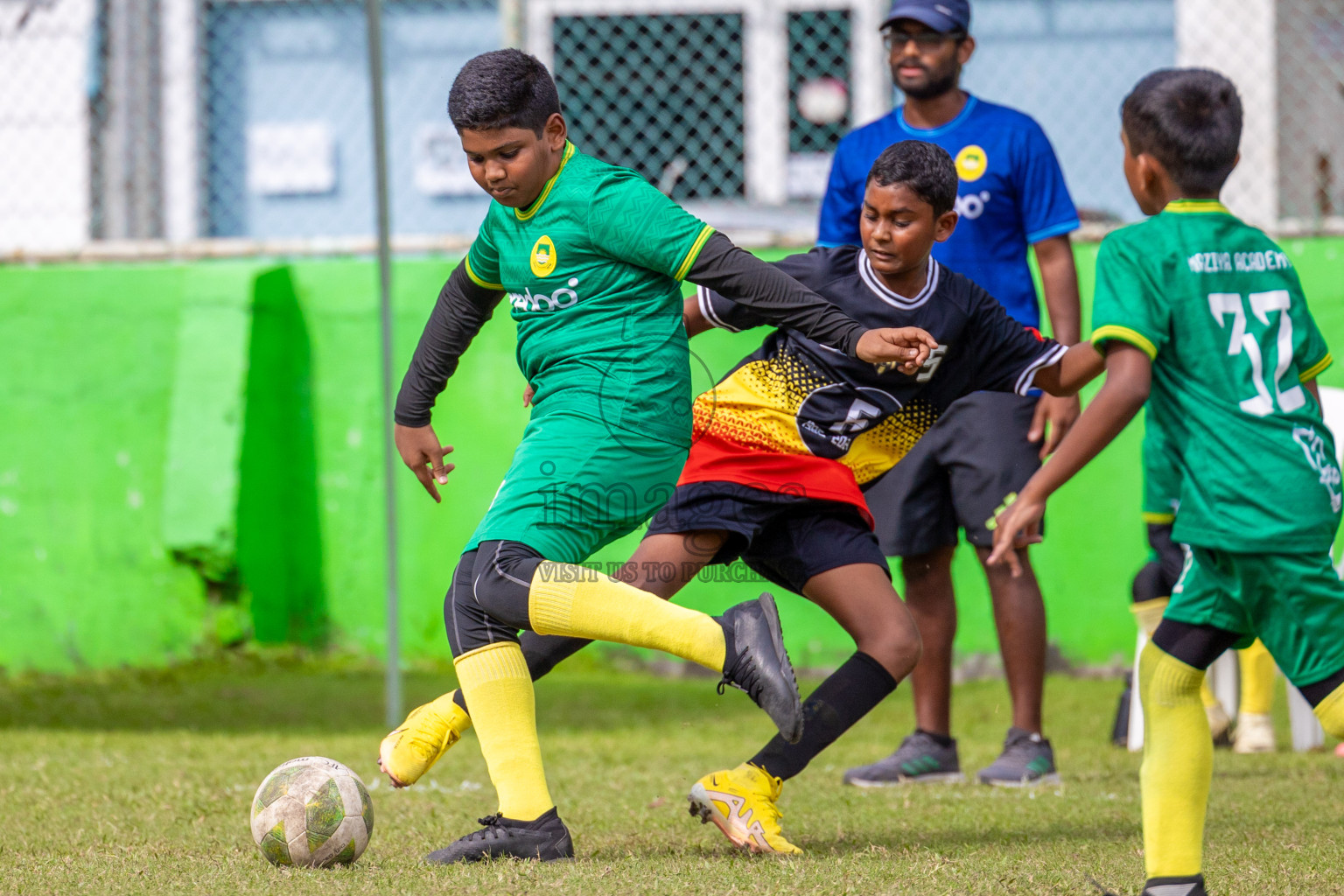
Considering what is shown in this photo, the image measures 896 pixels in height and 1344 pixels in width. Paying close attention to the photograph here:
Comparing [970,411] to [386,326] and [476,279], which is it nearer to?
[476,279]

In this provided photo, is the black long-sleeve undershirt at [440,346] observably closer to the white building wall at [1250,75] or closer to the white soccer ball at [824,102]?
the white building wall at [1250,75]

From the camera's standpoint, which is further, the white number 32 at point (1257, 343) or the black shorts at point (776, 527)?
the black shorts at point (776, 527)

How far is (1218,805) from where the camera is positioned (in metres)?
3.60

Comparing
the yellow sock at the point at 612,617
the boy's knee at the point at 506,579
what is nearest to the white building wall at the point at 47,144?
the boy's knee at the point at 506,579

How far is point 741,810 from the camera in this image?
303cm

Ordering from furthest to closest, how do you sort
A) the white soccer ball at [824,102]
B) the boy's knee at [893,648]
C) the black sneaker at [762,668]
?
the white soccer ball at [824,102]
the boy's knee at [893,648]
the black sneaker at [762,668]

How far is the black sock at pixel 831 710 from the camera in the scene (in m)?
3.14

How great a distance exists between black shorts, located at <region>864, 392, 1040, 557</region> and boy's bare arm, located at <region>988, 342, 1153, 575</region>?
1.59 meters

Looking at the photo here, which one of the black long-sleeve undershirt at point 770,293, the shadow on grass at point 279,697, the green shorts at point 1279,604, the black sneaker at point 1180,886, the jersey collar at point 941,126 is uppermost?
the jersey collar at point 941,126

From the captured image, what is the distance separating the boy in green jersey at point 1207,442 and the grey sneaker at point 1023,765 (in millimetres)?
1657

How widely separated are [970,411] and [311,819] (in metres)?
2.24

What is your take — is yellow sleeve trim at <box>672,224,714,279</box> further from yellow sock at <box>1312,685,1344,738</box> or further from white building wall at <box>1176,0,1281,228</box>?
white building wall at <box>1176,0,1281,228</box>

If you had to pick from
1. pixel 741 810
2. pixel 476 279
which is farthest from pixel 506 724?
pixel 476 279

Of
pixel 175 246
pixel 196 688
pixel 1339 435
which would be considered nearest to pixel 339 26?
pixel 175 246
